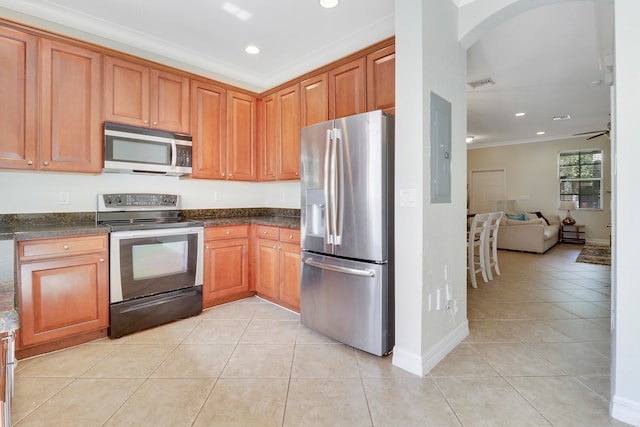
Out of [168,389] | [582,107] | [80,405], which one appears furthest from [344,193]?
[582,107]

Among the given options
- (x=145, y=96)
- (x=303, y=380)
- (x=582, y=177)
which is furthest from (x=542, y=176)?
(x=145, y=96)

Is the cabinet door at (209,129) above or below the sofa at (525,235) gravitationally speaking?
above

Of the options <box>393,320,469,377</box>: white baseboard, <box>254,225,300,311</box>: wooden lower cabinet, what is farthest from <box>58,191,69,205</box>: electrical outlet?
<box>393,320,469,377</box>: white baseboard

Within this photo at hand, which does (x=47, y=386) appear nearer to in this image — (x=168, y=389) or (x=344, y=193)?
(x=168, y=389)

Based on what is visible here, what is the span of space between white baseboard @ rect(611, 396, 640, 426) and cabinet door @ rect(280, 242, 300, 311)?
223cm

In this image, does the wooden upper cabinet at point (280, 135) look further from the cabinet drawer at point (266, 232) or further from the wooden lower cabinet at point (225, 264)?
the wooden lower cabinet at point (225, 264)

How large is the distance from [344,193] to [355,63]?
1.31 m

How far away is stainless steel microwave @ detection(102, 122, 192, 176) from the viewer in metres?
2.72

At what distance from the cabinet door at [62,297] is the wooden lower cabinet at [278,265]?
4.59 feet

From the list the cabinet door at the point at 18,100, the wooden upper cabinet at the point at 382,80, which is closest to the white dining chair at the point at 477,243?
the wooden upper cabinet at the point at 382,80

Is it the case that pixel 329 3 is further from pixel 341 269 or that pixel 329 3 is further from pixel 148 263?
pixel 148 263

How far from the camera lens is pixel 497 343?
8.09ft

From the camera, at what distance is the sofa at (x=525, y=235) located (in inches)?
245

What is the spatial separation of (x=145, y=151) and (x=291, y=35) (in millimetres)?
1735
